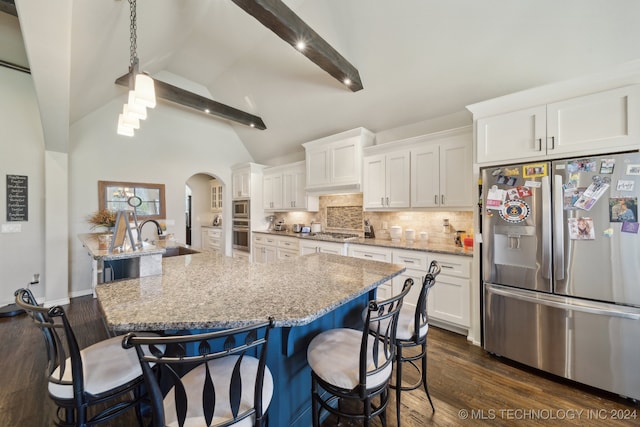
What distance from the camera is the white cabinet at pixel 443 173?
289 cm

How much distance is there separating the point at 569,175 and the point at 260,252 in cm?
473

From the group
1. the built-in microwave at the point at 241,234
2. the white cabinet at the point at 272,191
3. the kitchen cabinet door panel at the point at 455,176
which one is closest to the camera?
the kitchen cabinet door panel at the point at 455,176

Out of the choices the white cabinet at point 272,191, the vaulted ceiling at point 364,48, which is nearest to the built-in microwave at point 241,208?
the white cabinet at point 272,191

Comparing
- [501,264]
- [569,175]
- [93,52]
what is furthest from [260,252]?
[569,175]

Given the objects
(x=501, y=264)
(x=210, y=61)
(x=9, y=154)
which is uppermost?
(x=210, y=61)

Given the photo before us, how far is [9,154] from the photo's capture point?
3.48 meters

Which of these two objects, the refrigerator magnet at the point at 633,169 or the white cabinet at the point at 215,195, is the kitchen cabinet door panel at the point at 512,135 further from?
the white cabinet at the point at 215,195

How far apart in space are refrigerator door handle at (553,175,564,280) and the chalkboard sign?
6.35 meters

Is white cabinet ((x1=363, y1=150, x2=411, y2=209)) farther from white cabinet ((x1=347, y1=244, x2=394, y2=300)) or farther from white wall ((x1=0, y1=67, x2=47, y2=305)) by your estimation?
white wall ((x1=0, y1=67, x2=47, y2=305))

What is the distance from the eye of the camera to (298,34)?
252 cm

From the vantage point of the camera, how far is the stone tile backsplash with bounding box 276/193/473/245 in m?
3.32

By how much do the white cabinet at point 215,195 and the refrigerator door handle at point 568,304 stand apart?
264 inches

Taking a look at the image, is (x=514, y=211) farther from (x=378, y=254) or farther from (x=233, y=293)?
(x=233, y=293)

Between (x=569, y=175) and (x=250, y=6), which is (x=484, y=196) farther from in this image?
(x=250, y=6)
